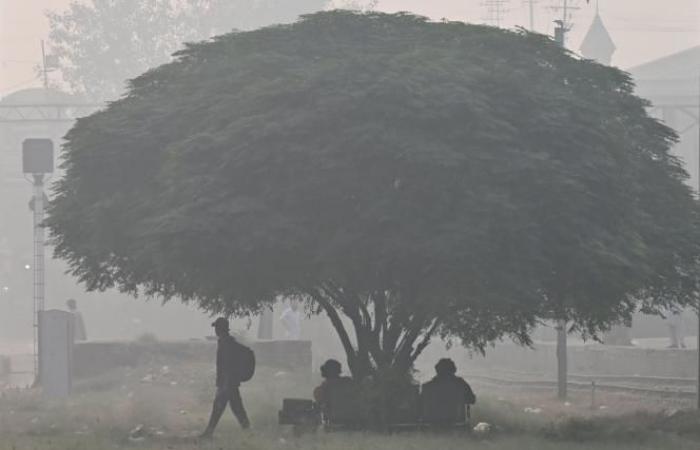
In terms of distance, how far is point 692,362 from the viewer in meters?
39.1

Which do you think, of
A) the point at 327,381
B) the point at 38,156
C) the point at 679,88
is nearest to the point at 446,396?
the point at 327,381

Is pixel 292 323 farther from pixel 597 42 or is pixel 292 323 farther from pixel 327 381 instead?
pixel 597 42

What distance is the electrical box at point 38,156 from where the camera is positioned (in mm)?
36938

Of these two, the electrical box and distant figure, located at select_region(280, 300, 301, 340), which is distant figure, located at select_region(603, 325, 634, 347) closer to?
distant figure, located at select_region(280, 300, 301, 340)

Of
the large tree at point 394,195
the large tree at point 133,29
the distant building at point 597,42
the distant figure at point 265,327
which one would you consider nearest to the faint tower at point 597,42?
the distant building at point 597,42

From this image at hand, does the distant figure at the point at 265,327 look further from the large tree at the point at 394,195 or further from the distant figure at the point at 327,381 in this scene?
the distant figure at the point at 327,381

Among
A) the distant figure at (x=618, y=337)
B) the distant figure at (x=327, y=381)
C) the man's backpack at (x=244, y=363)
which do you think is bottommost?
the distant figure at (x=327, y=381)

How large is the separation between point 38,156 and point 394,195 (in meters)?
17.8

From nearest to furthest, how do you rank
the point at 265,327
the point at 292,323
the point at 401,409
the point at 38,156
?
the point at 401,409, the point at 38,156, the point at 292,323, the point at 265,327

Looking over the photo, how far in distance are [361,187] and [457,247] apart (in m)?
1.78

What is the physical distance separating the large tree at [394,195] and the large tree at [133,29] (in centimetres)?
7137

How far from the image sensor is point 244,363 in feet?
72.7

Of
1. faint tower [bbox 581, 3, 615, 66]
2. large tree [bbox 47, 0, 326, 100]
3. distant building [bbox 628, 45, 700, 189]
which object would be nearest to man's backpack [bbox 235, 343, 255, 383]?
distant building [bbox 628, 45, 700, 189]

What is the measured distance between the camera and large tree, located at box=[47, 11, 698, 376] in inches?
818
